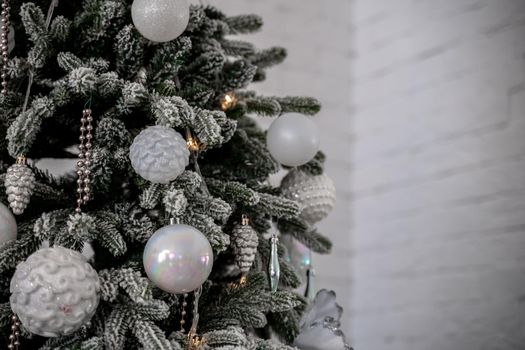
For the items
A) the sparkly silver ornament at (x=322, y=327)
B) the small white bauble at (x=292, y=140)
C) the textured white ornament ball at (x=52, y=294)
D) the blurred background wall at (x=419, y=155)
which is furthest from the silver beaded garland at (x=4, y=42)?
the blurred background wall at (x=419, y=155)

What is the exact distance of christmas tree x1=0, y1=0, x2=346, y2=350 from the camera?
746 mm

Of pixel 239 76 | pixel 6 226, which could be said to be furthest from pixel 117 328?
pixel 239 76

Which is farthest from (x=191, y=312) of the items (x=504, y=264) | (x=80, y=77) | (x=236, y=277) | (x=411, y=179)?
(x=411, y=179)

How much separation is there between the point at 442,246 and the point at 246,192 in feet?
3.10

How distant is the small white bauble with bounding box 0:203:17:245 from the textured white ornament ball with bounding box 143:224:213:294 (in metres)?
0.16

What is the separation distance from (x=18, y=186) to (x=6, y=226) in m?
0.05

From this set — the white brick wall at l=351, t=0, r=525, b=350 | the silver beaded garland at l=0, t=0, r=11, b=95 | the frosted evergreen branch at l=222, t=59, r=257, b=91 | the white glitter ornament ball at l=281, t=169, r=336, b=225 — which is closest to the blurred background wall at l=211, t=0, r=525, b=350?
the white brick wall at l=351, t=0, r=525, b=350

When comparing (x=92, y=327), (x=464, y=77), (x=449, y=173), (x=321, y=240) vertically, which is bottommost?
(x=92, y=327)

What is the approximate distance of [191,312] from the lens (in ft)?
2.86

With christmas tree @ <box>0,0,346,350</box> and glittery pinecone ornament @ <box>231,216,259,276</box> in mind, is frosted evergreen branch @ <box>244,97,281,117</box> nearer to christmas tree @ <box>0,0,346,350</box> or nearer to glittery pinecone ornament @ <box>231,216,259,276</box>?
christmas tree @ <box>0,0,346,350</box>

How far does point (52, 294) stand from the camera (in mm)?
708

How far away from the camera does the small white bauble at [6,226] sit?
2.55 feet

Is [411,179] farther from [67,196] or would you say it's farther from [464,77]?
[67,196]

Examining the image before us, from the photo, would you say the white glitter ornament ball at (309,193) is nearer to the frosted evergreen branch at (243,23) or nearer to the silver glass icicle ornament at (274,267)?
the silver glass icicle ornament at (274,267)
